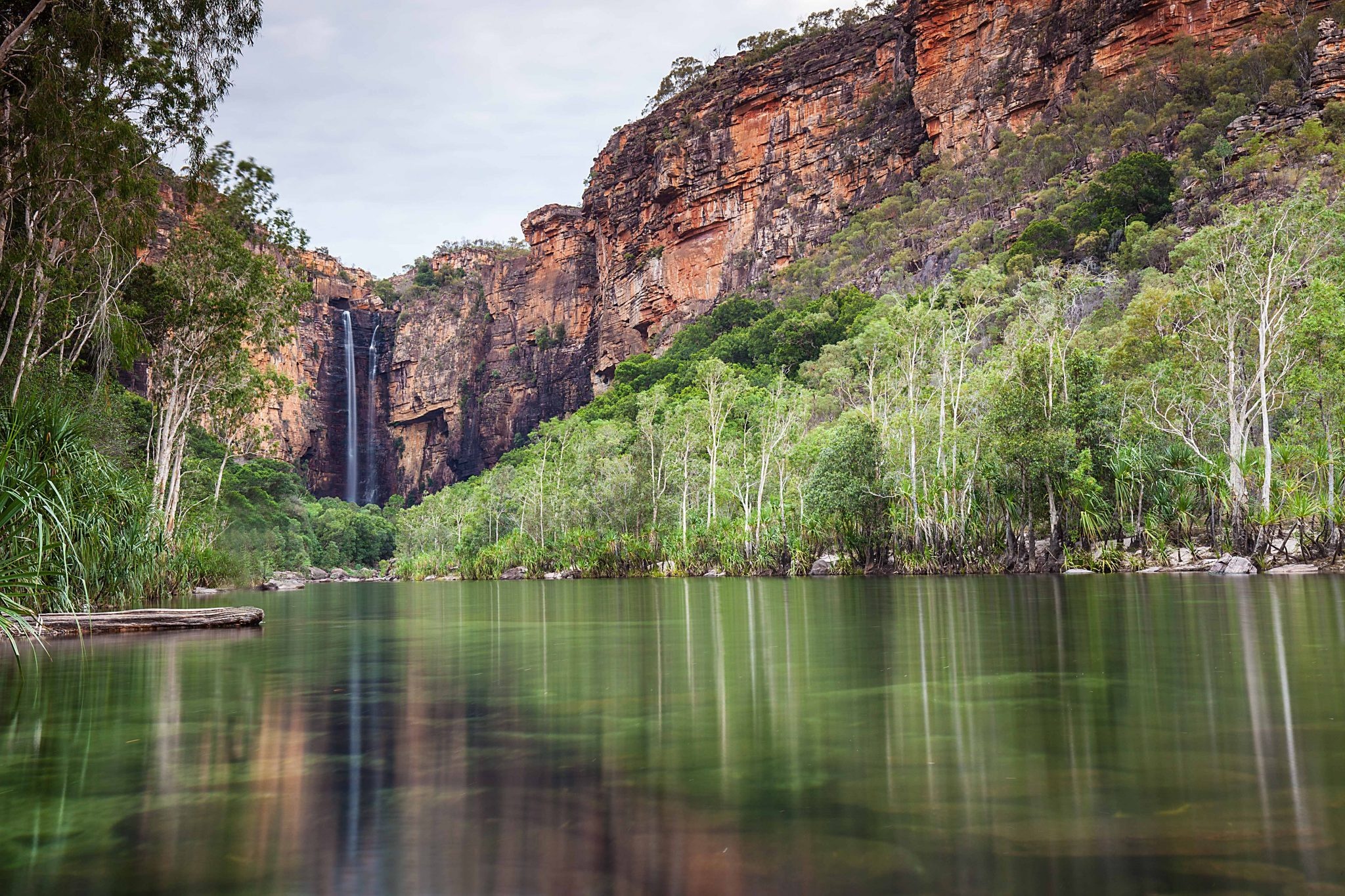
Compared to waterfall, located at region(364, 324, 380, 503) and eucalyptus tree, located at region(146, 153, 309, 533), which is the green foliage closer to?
eucalyptus tree, located at region(146, 153, 309, 533)

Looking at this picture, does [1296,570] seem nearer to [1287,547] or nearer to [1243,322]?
[1287,547]

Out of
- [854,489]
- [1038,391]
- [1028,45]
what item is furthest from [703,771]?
[1028,45]

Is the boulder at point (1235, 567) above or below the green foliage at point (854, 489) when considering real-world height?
below

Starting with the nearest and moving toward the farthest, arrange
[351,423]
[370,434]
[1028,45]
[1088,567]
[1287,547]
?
[1287,547], [1088,567], [1028,45], [351,423], [370,434]

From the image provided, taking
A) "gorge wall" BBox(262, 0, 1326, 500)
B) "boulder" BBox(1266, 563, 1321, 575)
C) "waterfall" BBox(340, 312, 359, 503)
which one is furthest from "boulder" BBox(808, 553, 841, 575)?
"waterfall" BBox(340, 312, 359, 503)

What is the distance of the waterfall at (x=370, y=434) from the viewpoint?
384ft

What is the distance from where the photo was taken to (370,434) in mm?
118312

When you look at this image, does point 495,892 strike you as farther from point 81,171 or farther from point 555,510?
point 555,510

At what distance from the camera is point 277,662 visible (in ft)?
27.5

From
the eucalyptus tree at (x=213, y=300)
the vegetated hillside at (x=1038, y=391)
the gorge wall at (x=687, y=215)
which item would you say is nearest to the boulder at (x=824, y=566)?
the vegetated hillside at (x=1038, y=391)

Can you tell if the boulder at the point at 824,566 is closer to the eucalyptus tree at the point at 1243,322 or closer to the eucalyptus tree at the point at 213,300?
the eucalyptus tree at the point at 1243,322

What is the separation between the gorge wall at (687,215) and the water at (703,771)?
244 ft

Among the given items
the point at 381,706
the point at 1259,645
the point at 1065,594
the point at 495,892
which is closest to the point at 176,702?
the point at 381,706

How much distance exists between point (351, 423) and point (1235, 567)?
364 feet
